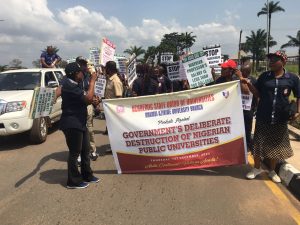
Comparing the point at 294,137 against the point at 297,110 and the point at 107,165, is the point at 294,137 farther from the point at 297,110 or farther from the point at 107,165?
the point at 107,165

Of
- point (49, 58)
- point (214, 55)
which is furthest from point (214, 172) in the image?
point (49, 58)

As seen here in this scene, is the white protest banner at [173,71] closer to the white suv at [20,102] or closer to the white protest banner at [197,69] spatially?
the white protest banner at [197,69]

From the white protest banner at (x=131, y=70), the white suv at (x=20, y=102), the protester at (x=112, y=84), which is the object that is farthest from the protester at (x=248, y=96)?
the white protest banner at (x=131, y=70)

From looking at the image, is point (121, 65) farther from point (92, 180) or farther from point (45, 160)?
point (92, 180)

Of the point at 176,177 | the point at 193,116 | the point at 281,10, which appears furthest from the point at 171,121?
the point at 281,10

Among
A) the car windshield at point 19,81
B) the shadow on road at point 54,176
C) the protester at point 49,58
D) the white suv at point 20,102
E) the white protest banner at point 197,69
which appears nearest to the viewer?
the shadow on road at point 54,176

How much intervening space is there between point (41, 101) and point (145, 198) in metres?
2.43

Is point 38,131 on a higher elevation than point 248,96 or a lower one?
lower

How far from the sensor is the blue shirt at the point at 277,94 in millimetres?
5836

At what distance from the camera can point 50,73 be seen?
11.2 meters

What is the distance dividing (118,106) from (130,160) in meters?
0.92

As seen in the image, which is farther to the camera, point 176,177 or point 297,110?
point 176,177

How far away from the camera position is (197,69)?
385 inches

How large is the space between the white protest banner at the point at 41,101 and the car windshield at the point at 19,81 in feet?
10.8
